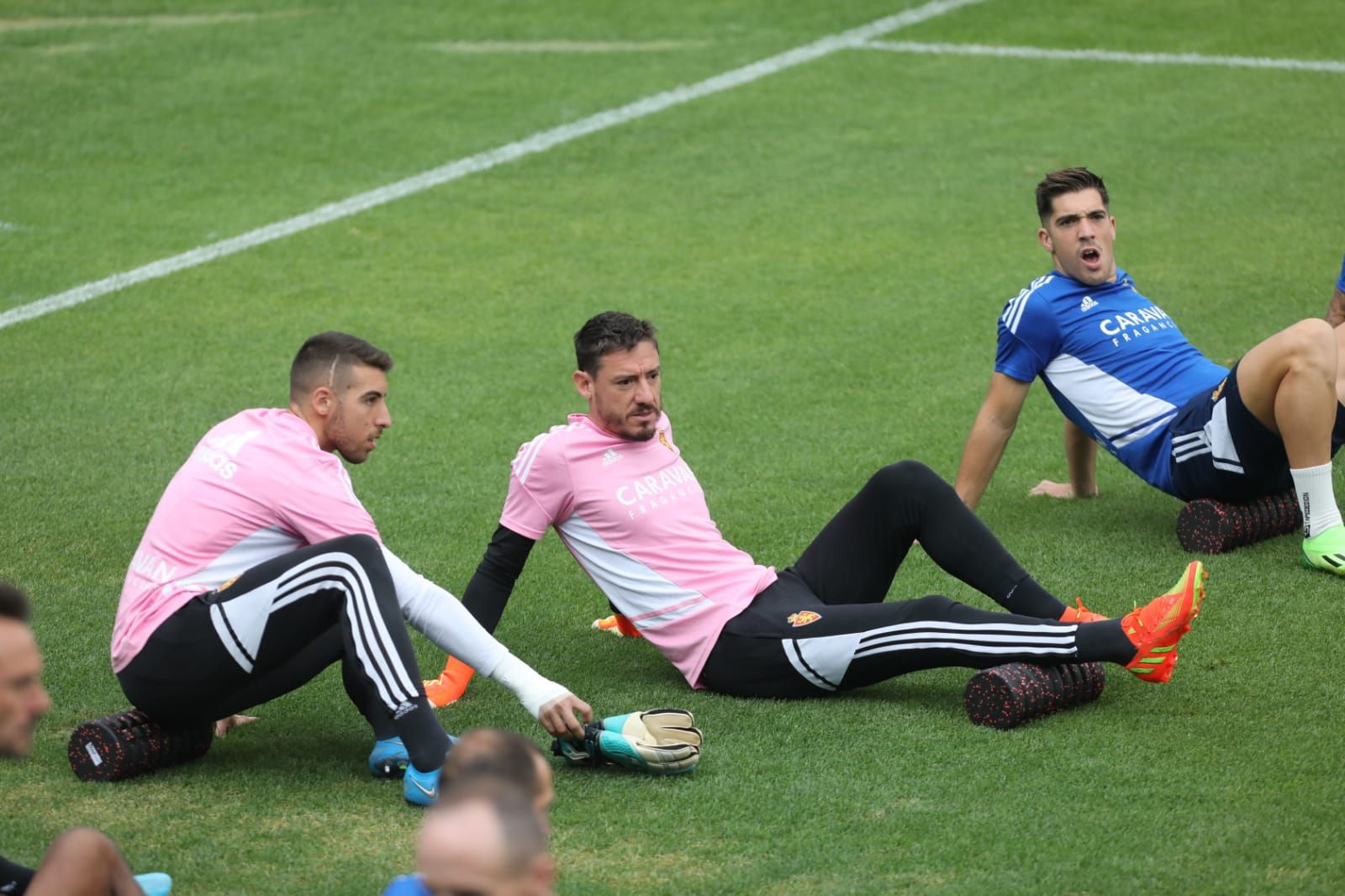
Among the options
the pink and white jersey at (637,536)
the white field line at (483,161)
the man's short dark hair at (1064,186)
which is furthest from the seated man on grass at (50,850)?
the white field line at (483,161)

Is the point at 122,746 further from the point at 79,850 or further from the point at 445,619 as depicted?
the point at 79,850

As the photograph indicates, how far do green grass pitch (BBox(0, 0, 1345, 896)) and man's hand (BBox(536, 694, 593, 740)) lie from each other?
23 centimetres

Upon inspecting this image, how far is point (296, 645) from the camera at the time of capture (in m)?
4.90

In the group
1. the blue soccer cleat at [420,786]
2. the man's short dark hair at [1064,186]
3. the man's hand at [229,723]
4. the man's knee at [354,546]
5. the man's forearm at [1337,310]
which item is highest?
the man's short dark hair at [1064,186]

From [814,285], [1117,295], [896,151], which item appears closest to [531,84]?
[896,151]

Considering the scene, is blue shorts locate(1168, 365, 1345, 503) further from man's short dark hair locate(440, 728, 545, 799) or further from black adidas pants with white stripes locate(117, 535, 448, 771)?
Answer: man's short dark hair locate(440, 728, 545, 799)

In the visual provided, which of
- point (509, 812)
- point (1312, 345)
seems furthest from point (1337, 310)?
point (509, 812)

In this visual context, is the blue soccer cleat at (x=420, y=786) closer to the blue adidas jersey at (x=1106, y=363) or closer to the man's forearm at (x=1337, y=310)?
the blue adidas jersey at (x=1106, y=363)

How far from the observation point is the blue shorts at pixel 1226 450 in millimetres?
6816

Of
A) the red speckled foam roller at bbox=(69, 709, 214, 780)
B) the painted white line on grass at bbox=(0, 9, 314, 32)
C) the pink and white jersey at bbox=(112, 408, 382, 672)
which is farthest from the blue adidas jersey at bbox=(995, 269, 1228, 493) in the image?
the painted white line on grass at bbox=(0, 9, 314, 32)

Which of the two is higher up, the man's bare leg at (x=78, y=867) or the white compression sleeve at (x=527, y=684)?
the man's bare leg at (x=78, y=867)

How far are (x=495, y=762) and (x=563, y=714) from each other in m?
1.82

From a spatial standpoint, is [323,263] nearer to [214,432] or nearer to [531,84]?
[531,84]

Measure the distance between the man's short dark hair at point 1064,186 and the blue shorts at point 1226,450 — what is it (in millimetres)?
1028
